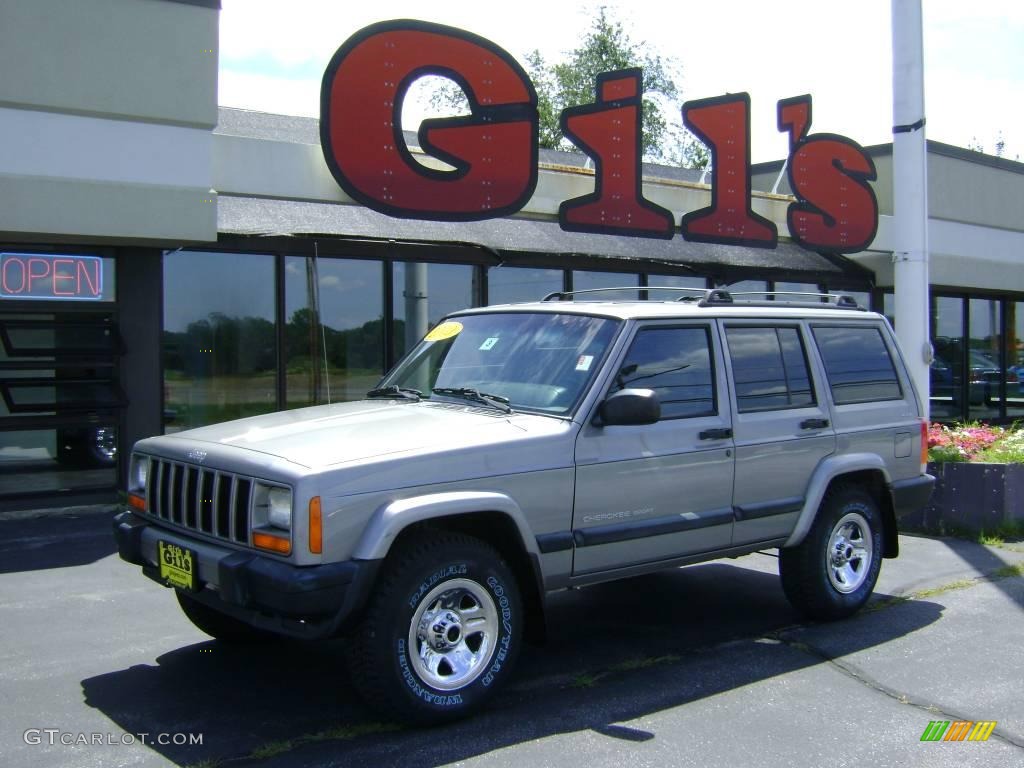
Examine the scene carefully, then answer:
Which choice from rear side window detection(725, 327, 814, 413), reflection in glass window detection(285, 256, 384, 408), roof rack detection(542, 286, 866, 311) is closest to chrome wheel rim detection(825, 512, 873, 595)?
rear side window detection(725, 327, 814, 413)

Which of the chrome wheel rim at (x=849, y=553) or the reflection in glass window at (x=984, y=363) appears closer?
the chrome wheel rim at (x=849, y=553)

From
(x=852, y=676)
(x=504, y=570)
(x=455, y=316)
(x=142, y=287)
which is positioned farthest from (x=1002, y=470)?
(x=142, y=287)

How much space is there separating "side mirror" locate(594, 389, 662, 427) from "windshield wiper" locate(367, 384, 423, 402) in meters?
1.24

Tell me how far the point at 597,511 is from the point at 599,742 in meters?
1.15

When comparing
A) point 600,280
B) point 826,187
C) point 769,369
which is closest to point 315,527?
point 769,369

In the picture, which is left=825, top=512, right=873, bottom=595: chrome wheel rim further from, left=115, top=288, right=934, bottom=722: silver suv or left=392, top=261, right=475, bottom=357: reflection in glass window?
left=392, top=261, right=475, bottom=357: reflection in glass window

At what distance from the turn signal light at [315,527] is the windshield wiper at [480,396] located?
1311mm

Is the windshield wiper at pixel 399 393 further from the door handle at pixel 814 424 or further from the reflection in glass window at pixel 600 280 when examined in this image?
the reflection in glass window at pixel 600 280

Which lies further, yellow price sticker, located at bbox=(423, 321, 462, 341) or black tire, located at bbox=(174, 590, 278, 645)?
yellow price sticker, located at bbox=(423, 321, 462, 341)

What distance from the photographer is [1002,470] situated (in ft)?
29.5

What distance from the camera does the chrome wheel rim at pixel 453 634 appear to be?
4.45 m

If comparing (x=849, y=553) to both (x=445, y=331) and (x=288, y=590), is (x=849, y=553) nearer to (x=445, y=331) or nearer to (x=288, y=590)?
(x=445, y=331)

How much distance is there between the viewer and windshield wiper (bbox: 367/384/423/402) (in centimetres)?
573

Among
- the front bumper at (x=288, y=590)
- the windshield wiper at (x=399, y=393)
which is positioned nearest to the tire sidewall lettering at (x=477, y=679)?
the front bumper at (x=288, y=590)
